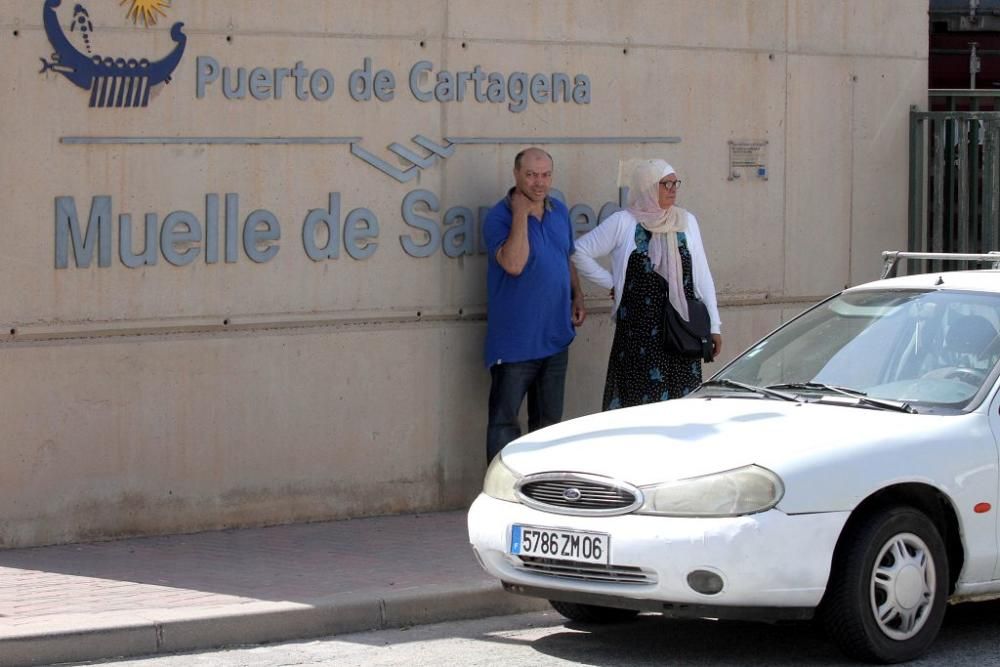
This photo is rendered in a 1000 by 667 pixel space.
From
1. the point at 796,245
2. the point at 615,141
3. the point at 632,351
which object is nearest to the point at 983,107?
the point at 796,245

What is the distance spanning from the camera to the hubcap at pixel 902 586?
670 cm

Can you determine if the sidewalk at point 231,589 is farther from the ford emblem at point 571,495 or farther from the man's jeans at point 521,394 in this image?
the ford emblem at point 571,495

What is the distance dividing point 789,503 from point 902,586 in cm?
62

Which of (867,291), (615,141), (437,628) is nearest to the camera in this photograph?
(437,628)

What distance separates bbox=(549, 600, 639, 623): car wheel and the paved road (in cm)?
4

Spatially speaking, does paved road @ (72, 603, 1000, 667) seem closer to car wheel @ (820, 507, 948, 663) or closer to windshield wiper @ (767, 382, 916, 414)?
car wheel @ (820, 507, 948, 663)

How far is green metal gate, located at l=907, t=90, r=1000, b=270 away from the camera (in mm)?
12203

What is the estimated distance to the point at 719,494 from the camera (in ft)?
21.5

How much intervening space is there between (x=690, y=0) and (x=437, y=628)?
16.8 feet

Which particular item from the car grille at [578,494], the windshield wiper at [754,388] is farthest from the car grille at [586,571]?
the windshield wiper at [754,388]

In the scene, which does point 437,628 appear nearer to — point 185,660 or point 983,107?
point 185,660

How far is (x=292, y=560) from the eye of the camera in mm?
8758

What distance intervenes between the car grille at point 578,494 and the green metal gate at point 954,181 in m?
6.21

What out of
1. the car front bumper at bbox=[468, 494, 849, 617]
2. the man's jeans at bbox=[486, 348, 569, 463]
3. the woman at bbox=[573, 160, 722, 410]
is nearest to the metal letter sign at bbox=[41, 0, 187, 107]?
the man's jeans at bbox=[486, 348, 569, 463]
